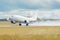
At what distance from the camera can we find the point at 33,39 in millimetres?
17672

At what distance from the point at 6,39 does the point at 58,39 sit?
4091 mm

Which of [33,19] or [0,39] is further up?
[0,39]

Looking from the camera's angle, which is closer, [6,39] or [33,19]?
[6,39]

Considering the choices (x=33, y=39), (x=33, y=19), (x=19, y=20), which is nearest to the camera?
(x=33, y=39)

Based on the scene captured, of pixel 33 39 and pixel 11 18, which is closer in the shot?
pixel 33 39

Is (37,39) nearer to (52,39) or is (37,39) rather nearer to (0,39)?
(52,39)

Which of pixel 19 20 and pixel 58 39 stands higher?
pixel 58 39

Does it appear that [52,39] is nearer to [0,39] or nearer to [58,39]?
[58,39]

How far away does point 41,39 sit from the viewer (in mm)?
17844

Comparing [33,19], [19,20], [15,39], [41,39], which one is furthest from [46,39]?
[33,19]

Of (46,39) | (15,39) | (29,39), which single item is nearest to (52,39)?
(46,39)

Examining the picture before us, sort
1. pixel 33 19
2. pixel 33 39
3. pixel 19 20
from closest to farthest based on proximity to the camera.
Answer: pixel 33 39, pixel 19 20, pixel 33 19

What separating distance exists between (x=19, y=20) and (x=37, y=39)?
68.1 metres

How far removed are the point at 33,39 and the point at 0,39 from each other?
8.64ft
